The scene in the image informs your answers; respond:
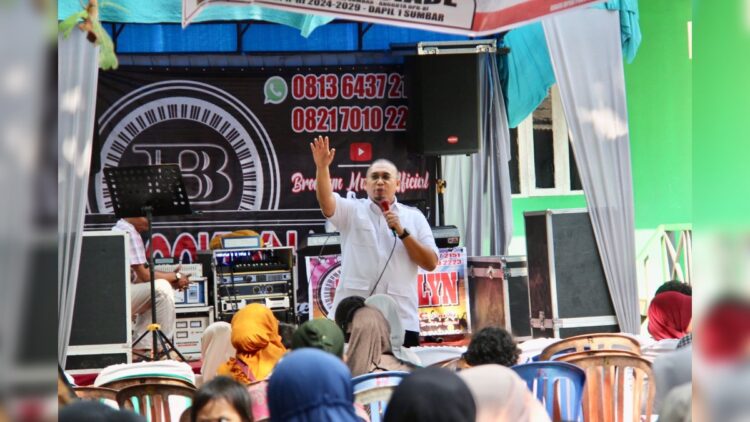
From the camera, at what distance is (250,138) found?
1096 centimetres

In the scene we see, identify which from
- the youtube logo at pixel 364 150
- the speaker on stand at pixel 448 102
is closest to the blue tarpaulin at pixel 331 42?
the speaker on stand at pixel 448 102

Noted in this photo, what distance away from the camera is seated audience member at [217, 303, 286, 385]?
437cm

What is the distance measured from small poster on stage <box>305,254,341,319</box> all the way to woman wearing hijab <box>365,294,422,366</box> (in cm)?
450

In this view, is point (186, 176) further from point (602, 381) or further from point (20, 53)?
point (20, 53)

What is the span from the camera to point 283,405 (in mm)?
2688

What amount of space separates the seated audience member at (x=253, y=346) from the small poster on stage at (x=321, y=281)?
5.11m

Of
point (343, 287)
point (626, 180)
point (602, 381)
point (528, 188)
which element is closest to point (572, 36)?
point (626, 180)

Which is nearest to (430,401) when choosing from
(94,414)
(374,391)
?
(94,414)

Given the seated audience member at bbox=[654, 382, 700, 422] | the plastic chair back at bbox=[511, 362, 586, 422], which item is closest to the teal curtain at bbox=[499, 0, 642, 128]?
the plastic chair back at bbox=[511, 362, 586, 422]

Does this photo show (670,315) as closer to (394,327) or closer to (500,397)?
(394,327)

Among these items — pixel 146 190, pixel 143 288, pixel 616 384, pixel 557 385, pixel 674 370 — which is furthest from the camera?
pixel 143 288

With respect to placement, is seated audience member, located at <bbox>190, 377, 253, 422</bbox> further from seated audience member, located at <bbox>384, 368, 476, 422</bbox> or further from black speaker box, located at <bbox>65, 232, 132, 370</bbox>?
black speaker box, located at <bbox>65, 232, 132, 370</bbox>

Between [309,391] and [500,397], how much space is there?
69cm

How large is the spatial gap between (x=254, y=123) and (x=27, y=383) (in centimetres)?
1008
